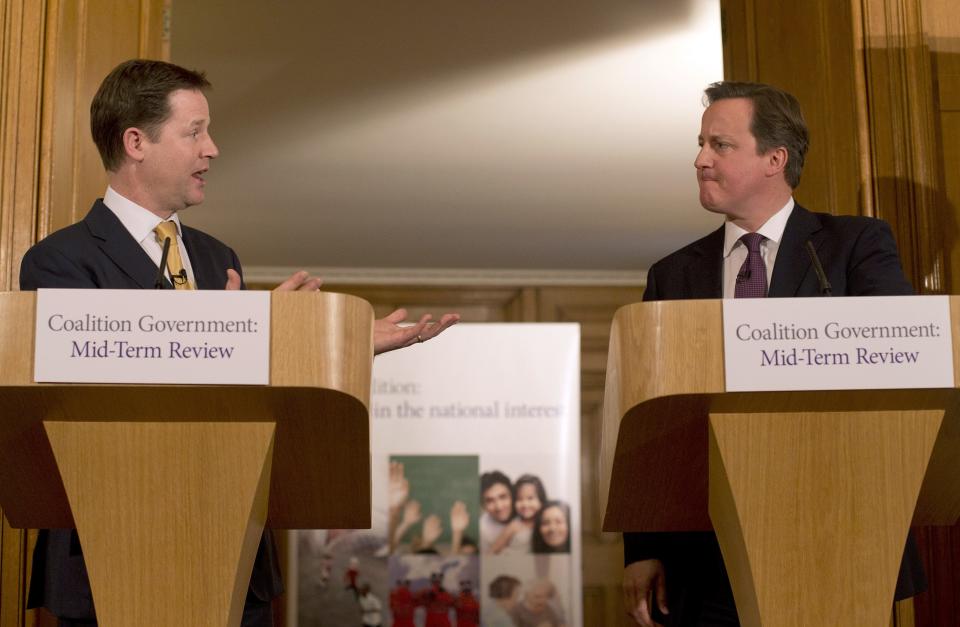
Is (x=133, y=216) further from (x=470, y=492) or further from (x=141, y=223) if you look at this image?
(x=470, y=492)

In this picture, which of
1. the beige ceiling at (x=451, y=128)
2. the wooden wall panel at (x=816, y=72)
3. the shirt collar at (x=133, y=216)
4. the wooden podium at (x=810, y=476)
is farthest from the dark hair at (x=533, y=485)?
the wooden podium at (x=810, y=476)

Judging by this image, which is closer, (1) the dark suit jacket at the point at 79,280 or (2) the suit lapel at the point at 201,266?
(1) the dark suit jacket at the point at 79,280

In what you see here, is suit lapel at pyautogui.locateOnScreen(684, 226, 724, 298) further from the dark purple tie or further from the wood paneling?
the wood paneling

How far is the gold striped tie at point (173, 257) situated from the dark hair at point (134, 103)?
0.20 metres

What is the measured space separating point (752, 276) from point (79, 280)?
128cm

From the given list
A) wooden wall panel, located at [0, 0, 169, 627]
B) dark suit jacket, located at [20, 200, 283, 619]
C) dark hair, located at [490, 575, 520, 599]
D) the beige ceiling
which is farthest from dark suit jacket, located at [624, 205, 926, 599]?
dark hair, located at [490, 575, 520, 599]

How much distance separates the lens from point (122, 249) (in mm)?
2143

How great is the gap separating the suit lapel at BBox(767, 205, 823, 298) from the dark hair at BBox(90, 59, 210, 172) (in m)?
1.22

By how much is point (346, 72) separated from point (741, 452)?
4.49 metres

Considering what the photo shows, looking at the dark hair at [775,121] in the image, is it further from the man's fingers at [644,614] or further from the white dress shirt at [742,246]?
the man's fingers at [644,614]

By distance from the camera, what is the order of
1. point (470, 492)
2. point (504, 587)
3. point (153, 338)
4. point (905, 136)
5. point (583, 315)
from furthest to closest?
1. point (583, 315)
2. point (470, 492)
3. point (504, 587)
4. point (905, 136)
5. point (153, 338)

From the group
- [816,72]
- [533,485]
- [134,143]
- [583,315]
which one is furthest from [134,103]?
[583,315]

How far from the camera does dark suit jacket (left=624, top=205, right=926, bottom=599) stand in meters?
2.27

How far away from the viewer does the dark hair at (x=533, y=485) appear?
6.06 meters
